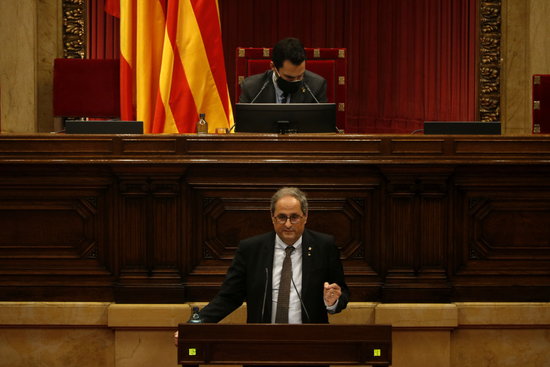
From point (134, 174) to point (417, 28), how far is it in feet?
15.8

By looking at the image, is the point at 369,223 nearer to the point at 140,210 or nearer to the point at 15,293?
the point at 140,210

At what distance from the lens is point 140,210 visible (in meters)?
4.84

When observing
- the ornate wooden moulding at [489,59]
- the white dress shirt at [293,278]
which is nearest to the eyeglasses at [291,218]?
the white dress shirt at [293,278]

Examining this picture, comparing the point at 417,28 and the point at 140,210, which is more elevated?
the point at 417,28

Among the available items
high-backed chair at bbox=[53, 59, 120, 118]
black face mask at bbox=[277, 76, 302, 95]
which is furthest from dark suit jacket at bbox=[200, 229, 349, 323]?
high-backed chair at bbox=[53, 59, 120, 118]

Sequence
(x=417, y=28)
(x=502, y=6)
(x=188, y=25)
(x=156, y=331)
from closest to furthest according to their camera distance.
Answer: (x=156, y=331)
(x=188, y=25)
(x=502, y=6)
(x=417, y=28)

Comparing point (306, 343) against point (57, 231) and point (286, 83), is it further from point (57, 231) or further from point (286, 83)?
point (286, 83)

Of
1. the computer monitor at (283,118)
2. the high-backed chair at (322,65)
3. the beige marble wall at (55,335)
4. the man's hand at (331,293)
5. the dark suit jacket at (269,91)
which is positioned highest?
the high-backed chair at (322,65)

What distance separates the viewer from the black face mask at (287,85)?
583 centimetres

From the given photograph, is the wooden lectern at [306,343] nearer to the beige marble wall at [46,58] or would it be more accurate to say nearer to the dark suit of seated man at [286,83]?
the dark suit of seated man at [286,83]

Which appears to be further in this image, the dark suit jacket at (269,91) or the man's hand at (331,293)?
the dark suit jacket at (269,91)

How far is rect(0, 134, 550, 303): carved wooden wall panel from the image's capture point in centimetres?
482

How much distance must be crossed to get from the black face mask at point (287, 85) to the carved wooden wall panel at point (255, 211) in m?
1.10

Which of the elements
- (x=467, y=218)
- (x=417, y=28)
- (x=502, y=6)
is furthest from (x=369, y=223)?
(x=417, y=28)
